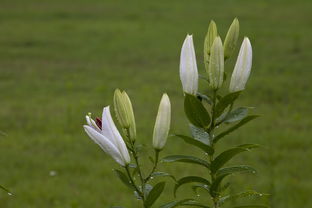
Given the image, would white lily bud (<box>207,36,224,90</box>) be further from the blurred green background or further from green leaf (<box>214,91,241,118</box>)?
the blurred green background

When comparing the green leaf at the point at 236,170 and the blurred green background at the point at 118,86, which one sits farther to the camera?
the blurred green background at the point at 118,86

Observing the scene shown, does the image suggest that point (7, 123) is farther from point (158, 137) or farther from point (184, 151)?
point (158, 137)

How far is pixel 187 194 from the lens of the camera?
425 cm

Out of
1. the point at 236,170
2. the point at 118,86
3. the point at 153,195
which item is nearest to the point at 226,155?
the point at 236,170

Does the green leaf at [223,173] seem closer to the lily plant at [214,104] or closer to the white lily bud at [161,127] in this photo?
the lily plant at [214,104]

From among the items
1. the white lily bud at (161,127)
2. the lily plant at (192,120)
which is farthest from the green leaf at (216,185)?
the white lily bud at (161,127)

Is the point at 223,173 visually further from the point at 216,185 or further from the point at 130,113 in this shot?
the point at 130,113

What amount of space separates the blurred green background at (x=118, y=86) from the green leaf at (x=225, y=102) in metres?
0.16

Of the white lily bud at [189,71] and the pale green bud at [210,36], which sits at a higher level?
the pale green bud at [210,36]

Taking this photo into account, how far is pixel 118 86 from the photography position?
734cm

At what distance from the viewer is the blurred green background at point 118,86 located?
4.49m

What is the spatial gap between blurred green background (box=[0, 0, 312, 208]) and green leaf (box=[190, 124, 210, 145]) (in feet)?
0.30

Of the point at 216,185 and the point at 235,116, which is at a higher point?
the point at 235,116

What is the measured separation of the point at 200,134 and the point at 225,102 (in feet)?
0.32
